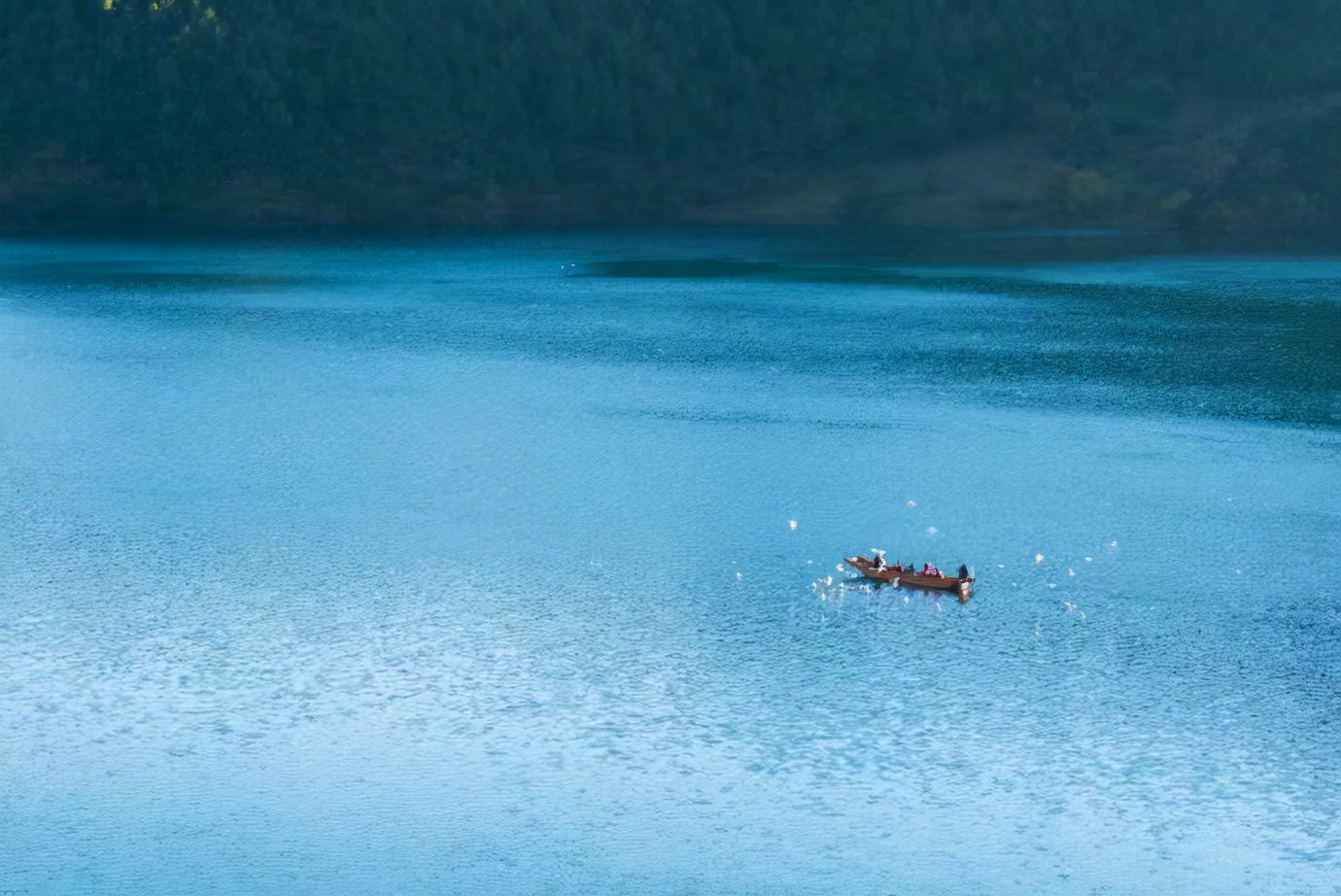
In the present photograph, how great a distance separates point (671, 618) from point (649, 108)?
3006 inches

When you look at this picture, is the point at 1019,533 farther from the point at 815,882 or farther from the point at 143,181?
the point at 143,181

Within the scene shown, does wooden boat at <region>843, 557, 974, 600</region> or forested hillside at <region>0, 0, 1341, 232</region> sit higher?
forested hillside at <region>0, 0, 1341, 232</region>

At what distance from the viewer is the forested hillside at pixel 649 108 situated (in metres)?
96.3

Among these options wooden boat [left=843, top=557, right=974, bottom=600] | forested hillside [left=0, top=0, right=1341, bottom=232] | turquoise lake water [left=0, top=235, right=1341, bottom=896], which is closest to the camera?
turquoise lake water [left=0, top=235, right=1341, bottom=896]

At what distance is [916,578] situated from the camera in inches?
1277

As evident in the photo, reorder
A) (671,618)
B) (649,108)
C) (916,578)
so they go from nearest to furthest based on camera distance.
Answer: (671,618), (916,578), (649,108)

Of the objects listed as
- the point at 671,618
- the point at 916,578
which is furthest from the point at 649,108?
the point at 671,618

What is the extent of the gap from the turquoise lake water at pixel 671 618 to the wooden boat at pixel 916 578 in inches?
21.3

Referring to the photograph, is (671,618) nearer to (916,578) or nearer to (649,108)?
(916,578)

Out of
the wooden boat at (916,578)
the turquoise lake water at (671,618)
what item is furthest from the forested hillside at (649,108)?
the wooden boat at (916,578)

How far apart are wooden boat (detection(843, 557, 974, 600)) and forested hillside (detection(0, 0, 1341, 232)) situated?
212ft

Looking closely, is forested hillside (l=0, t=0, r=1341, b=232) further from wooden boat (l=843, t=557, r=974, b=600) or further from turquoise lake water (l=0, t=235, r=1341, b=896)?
wooden boat (l=843, t=557, r=974, b=600)

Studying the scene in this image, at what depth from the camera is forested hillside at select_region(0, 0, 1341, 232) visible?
316 feet

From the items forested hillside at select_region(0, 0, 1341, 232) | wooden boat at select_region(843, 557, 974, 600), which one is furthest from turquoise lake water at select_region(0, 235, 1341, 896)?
forested hillside at select_region(0, 0, 1341, 232)
